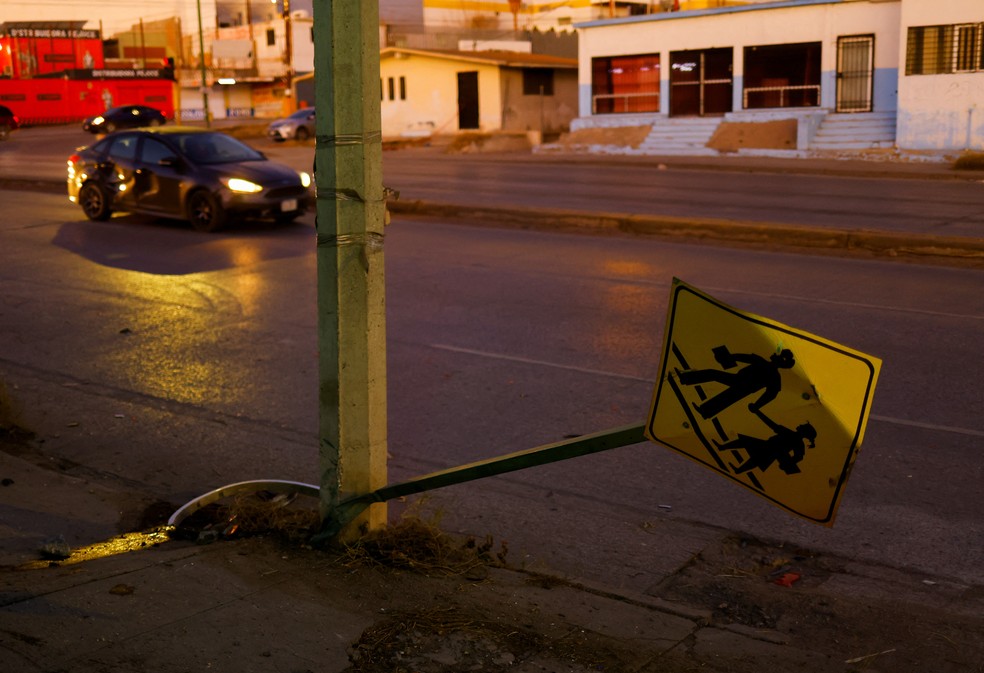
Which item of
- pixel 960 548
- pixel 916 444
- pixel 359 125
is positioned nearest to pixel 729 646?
pixel 960 548

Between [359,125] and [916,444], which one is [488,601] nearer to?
[359,125]

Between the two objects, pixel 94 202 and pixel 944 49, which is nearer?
pixel 94 202

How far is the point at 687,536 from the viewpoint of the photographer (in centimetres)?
563

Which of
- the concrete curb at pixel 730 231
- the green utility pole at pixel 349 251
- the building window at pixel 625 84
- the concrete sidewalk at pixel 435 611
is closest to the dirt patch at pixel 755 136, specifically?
the building window at pixel 625 84

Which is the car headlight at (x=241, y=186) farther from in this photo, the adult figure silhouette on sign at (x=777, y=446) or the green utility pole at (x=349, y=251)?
the adult figure silhouette on sign at (x=777, y=446)

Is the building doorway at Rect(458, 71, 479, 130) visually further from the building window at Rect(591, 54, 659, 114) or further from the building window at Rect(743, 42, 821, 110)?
the building window at Rect(743, 42, 821, 110)

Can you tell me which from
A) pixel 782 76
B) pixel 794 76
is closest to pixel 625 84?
pixel 782 76

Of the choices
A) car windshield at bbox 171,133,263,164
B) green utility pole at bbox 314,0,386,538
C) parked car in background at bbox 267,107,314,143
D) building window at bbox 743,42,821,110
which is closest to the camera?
green utility pole at bbox 314,0,386,538

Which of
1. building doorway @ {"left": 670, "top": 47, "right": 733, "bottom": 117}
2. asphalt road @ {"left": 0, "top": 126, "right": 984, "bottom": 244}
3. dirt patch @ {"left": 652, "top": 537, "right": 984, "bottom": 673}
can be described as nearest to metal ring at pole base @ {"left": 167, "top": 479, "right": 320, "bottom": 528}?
dirt patch @ {"left": 652, "top": 537, "right": 984, "bottom": 673}

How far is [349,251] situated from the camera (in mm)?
4648

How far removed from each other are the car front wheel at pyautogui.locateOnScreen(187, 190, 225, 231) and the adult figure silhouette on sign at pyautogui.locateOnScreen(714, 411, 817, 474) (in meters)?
14.2

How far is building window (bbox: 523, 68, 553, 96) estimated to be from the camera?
50000 millimetres

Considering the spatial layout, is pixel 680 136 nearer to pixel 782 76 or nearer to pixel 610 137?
pixel 610 137

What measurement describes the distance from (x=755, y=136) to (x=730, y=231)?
22152mm
